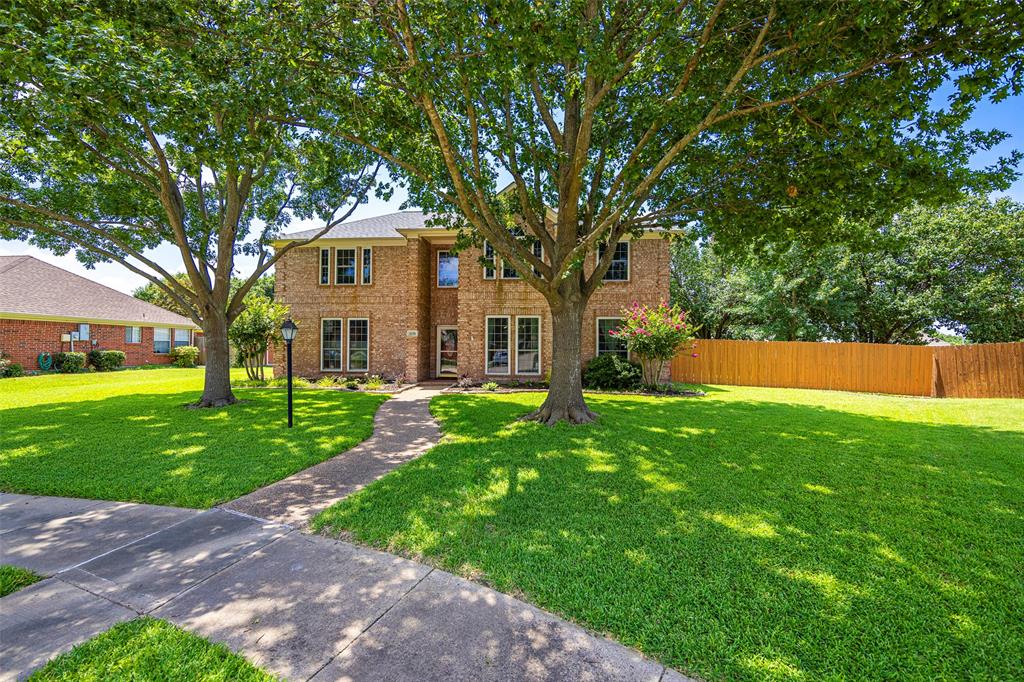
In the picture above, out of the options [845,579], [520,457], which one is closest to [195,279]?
[520,457]

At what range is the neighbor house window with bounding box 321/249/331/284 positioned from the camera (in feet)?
55.1

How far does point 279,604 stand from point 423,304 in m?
14.3

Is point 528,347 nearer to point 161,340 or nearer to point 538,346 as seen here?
point 538,346

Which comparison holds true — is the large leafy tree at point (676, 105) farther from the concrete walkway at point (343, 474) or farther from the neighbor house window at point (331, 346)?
the neighbor house window at point (331, 346)

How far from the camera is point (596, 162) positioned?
8.98 m

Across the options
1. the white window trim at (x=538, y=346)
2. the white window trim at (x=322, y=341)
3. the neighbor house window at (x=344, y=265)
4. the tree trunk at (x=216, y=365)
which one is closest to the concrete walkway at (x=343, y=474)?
the tree trunk at (x=216, y=365)

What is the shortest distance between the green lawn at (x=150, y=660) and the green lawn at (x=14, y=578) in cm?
119

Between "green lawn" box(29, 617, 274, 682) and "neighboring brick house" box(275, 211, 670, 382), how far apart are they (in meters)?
13.2

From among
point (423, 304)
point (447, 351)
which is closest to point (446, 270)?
point (423, 304)

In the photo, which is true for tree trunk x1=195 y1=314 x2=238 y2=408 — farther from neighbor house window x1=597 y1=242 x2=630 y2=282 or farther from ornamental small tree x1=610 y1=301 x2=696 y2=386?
neighbor house window x1=597 y1=242 x2=630 y2=282

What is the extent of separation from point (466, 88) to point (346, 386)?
443 inches

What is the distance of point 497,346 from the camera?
51.6ft

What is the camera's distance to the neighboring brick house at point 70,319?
1877cm

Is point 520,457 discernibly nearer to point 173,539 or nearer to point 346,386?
point 173,539
